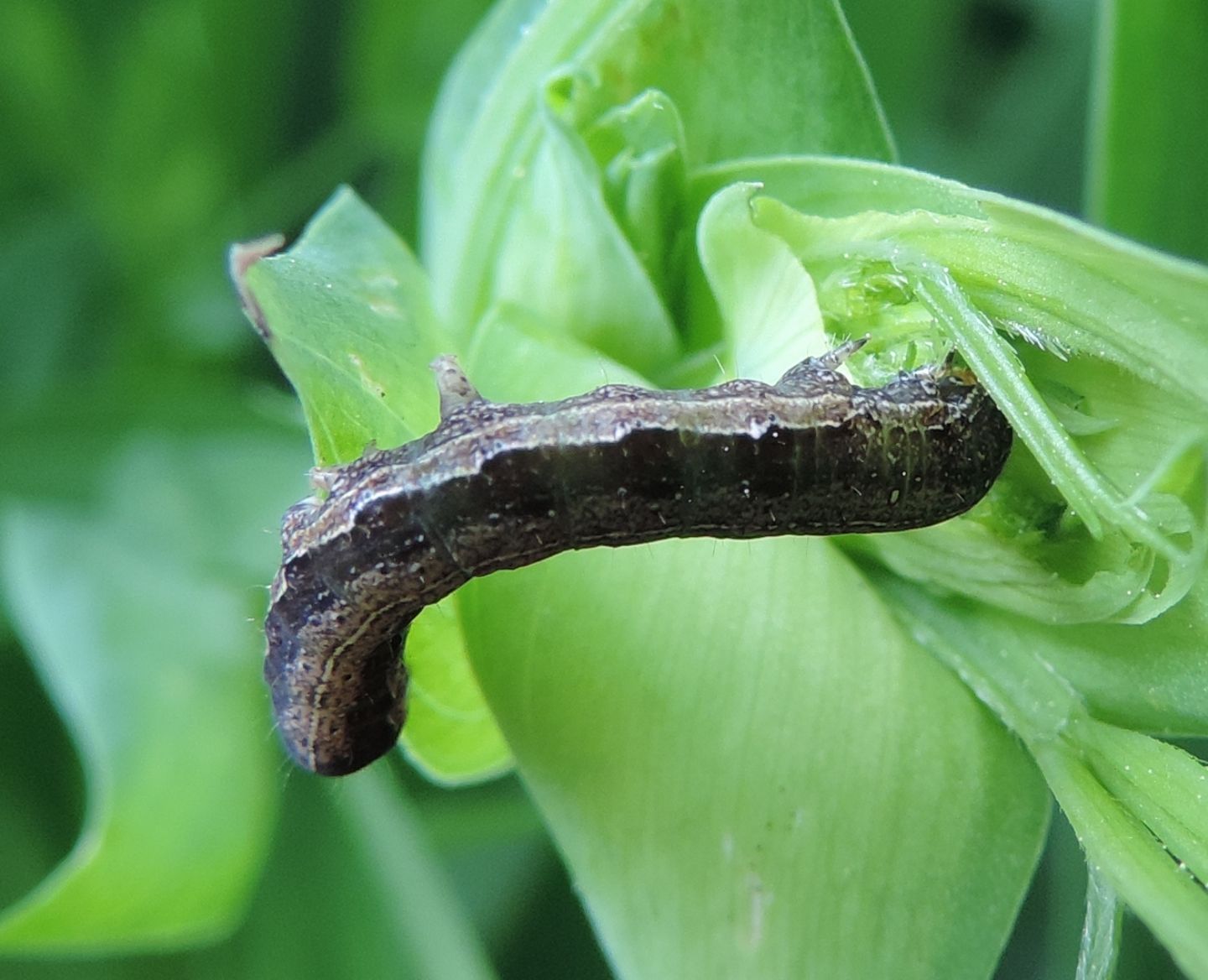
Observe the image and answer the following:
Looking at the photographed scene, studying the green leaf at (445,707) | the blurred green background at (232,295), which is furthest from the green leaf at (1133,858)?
the blurred green background at (232,295)

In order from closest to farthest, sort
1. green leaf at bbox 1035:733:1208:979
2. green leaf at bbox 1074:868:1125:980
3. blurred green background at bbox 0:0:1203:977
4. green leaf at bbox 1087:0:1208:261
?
green leaf at bbox 1035:733:1208:979, green leaf at bbox 1074:868:1125:980, green leaf at bbox 1087:0:1208:261, blurred green background at bbox 0:0:1203:977

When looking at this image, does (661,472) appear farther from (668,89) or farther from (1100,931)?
(1100,931)

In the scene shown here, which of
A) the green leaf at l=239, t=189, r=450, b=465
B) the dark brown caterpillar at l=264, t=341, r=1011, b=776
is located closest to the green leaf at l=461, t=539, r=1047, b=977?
the dark brown caterpillar at l=264, t=341, r=1011, b=776

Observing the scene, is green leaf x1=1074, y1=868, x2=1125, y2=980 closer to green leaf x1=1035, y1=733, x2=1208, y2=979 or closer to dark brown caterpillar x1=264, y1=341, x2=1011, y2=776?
green leaf x1=1035, y1=733, x2=1208, y2=979

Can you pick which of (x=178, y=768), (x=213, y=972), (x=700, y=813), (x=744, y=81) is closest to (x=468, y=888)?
(x=213, y=972)

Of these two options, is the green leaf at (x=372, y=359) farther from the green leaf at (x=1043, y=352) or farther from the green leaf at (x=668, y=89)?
the green leaf at (x=1043, y=352)

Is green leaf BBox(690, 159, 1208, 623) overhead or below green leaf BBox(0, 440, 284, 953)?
overhead
